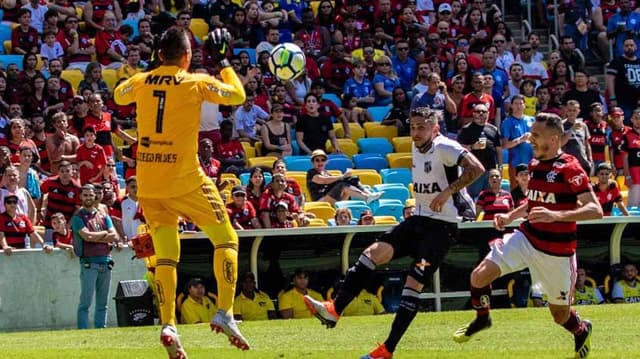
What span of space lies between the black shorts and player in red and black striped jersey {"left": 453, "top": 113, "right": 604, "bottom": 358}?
42 cm

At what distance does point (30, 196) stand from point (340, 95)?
7.07m

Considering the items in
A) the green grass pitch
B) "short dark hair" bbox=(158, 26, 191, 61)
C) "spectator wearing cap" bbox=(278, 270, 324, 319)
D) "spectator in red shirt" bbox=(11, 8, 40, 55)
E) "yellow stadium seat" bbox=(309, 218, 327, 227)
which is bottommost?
"spectator wearing cap" bbox=(278, 270, 324, 319)

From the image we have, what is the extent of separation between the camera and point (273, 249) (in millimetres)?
16547

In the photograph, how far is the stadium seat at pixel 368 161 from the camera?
20531 mm

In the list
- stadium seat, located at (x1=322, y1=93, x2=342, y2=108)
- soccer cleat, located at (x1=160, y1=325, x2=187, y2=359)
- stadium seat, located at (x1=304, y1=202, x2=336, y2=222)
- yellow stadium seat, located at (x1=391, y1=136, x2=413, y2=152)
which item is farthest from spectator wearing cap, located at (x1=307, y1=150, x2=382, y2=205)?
soccer cleat, located at (x1=160, y1=325, x2=187, y2=359)

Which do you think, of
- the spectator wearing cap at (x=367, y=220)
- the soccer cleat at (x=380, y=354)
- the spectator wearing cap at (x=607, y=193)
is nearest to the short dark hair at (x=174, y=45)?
the soccer cleat at (x=380, y=354)

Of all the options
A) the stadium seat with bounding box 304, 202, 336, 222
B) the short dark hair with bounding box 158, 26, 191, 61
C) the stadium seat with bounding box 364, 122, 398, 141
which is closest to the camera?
the short dark hair with bounding box 158, 26, 191, 61

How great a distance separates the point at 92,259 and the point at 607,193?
743 cm

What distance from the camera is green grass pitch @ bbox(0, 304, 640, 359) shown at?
10398 millimetres

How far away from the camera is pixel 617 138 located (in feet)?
Answer: 67.2

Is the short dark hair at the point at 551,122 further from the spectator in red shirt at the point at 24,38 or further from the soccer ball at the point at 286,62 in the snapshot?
the spectator in red shirt at the point at 24,38

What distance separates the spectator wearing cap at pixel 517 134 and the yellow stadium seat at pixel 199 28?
5620mm

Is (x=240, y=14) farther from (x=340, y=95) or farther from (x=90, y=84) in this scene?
(x=90, y=84)

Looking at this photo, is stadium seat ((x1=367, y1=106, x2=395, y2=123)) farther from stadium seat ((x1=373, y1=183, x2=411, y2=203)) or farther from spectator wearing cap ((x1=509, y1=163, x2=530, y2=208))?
spectator wearing cap ((x1=509, y1=163, x2=530, y2=208))
